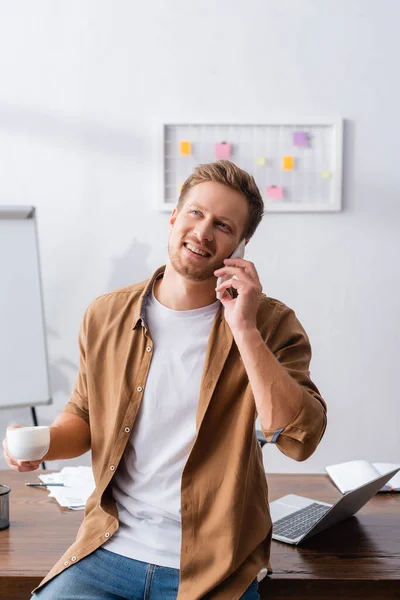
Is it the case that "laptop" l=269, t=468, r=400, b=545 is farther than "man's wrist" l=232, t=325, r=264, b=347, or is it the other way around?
"laptop" l=269, t=468, r=400, b=545

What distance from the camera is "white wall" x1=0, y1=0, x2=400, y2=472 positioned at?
3486 millimetres

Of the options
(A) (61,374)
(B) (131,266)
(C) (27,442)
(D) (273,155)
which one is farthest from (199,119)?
(C) (27,442)

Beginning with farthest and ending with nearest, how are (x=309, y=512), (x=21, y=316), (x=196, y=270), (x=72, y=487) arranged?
(x=21, y=316) < (x=72, y=487) < (x=309, y=512) < (x=196, y=270)

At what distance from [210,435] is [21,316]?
181 centimetres

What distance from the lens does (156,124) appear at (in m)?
3.51

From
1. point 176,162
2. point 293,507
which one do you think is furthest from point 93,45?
point 293,507

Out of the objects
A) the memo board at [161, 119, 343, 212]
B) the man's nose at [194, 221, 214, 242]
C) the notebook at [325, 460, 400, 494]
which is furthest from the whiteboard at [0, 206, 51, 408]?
the man's nose at [194, 221, 214, 242]

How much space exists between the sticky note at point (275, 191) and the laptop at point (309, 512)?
1.91 m

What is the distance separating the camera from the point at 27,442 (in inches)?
59.6

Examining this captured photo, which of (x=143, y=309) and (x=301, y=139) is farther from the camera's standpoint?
(x=301, y=139)

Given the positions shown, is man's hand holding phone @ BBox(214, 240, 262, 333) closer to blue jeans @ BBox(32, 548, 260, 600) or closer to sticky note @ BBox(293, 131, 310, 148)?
blue jeans @ BBox(32, 548, 260, 600)

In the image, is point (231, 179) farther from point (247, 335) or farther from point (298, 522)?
point (298, 522)

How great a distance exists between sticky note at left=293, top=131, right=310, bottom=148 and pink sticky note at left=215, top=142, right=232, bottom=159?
330mm

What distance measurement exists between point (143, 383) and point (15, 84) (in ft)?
7.73
